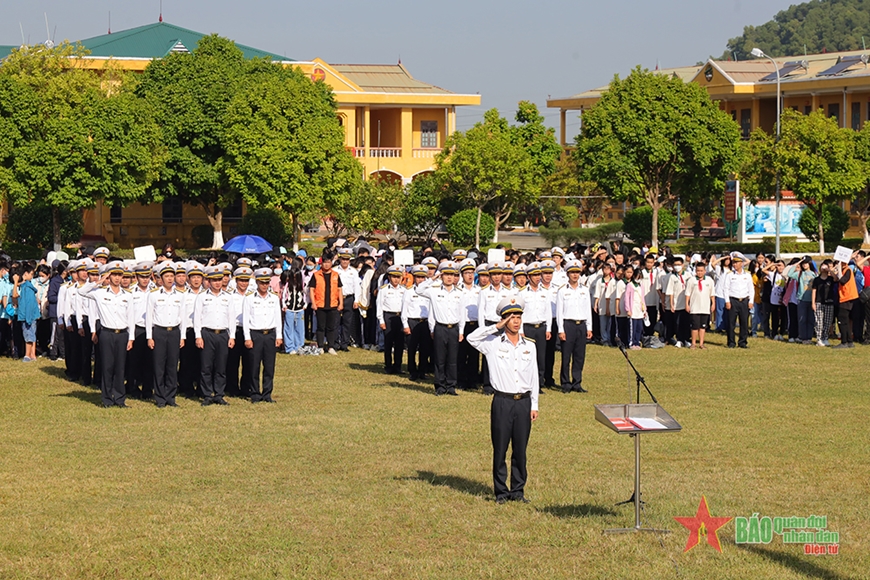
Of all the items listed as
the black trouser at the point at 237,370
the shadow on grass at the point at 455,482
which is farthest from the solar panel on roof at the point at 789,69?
the shadow on grass at the point at 455,482

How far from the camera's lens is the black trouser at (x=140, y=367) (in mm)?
17125

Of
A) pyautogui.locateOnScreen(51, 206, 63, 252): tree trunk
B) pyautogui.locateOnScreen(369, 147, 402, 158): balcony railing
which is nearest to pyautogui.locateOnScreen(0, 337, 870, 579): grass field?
pyautogui.locateOnScreen(51, 206, 63, 252): tree trunk

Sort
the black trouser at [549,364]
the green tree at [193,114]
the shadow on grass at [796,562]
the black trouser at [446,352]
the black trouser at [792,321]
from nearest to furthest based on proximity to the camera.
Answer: the shadow on grass at [796,562] < the black trouser at [446,352] < the black trouser at [549,364] < the black trouser at [792,321] < the green tree at [193,114]

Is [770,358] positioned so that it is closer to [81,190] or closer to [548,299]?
[548,299]

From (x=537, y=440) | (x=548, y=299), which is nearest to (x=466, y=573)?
(x=537, y=440)

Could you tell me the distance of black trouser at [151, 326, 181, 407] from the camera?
16.4 meters

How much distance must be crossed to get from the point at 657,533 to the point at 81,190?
37.3 metres

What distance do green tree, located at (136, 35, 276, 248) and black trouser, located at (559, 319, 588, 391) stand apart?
31655 millimetres

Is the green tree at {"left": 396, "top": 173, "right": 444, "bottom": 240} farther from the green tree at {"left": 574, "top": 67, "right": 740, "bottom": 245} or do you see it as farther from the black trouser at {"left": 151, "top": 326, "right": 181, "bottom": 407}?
the black trouser at {"left": 151, "top": 326, "right": 181, "bottom": 407}

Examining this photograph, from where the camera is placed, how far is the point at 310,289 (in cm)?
2244

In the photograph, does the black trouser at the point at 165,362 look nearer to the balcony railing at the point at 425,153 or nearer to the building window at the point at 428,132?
the balcony railing at the point at 425,153

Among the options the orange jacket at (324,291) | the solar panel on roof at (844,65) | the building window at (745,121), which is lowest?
the orange jacket at (324,291)

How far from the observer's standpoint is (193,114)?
47.8 m

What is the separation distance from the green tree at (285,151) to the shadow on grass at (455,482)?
34.8 metres
